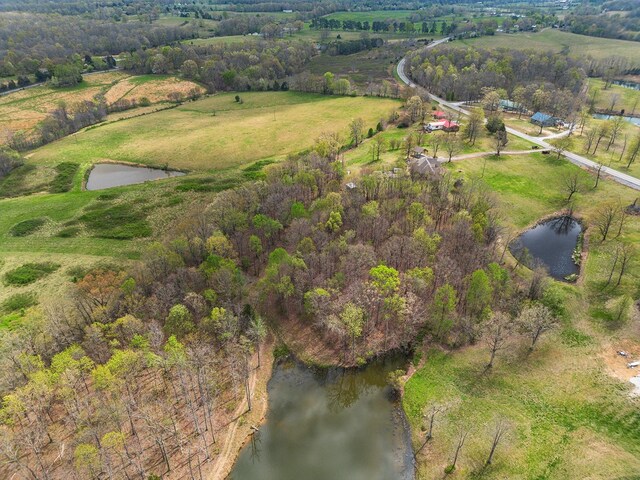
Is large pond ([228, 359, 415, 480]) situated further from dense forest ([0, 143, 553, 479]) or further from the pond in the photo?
the pond

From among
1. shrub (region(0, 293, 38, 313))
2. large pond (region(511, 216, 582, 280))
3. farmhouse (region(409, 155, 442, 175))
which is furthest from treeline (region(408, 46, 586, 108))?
shrub (region(0, 293, 38, 313))

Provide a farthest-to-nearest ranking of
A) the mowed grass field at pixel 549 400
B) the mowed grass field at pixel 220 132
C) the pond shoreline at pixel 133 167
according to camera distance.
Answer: the mowed grass field at pixel 220 132 → the pond shoreline at pixel 133 167 → the mowed grass field at pixel 549 400

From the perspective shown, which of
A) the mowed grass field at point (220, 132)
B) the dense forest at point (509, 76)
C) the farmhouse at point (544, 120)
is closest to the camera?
the mowed grass field at point (220, 132)

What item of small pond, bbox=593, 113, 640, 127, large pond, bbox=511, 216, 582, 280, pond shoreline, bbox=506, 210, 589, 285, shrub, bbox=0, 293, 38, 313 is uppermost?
small pond, bbox=593, 113, 640, 127

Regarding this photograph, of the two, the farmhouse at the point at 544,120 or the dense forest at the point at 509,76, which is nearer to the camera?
the farmhouse at the point at 544,120

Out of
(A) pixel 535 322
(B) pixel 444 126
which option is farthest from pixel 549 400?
(B) pixel 444 126

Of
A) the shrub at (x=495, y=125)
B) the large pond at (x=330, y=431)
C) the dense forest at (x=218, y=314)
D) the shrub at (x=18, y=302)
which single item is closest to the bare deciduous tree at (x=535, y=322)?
the dense forest at (x=218, y=314)

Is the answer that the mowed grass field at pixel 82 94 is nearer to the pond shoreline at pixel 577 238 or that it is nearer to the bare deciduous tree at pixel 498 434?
the pond shoreline at pixel 577 238
